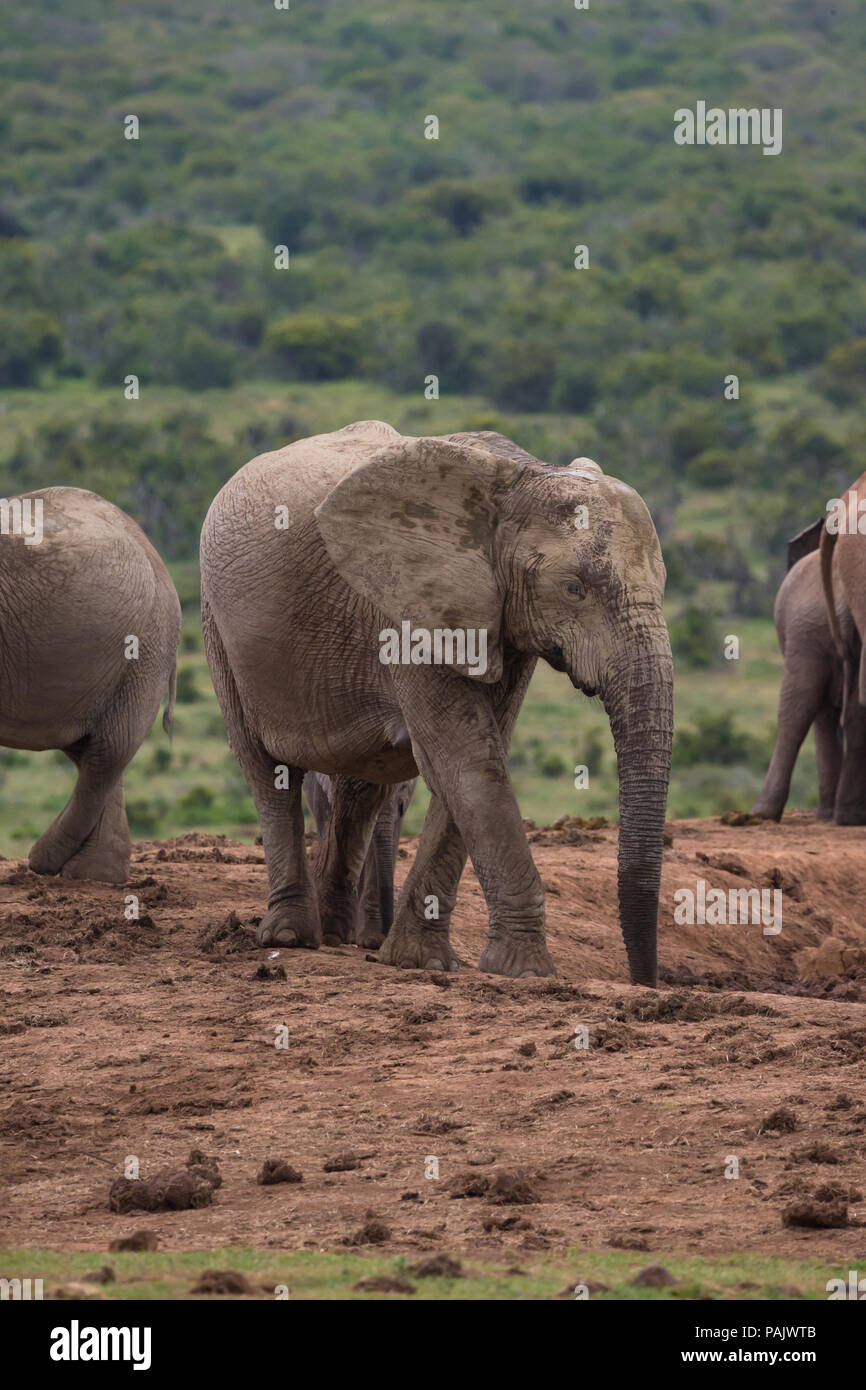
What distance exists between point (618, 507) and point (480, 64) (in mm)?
98265

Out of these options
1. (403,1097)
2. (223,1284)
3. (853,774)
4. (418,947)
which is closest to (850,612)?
(853,774)

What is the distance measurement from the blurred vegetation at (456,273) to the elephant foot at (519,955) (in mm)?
6914

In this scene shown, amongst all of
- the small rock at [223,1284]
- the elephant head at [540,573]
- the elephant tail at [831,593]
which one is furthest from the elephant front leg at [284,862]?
the elephant tail at [831,593]

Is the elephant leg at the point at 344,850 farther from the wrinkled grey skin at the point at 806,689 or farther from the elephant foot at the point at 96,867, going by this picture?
the wrinkled grey skin at the point at 806,689

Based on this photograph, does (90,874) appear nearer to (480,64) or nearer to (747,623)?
(747,623)

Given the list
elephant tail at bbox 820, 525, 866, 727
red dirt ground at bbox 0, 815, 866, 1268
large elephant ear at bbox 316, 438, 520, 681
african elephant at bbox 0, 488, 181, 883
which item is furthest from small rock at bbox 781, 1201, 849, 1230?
elephant tail at bbox 820, 525, 866, 727

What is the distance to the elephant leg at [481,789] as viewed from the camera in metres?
6.97

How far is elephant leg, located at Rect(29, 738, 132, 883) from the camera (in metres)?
9.73

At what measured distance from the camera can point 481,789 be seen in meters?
6.95

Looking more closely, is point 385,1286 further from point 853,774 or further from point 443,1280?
point 853,774

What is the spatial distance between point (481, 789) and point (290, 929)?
140 centimetres

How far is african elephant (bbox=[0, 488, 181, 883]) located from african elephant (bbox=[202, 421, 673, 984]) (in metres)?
1.51

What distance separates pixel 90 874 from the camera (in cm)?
977

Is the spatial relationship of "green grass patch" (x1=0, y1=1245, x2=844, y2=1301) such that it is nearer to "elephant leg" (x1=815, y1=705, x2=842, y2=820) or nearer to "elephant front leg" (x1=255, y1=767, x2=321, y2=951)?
"elephant front leg" (x1=255, y1=767, x2=321, y2=951)
